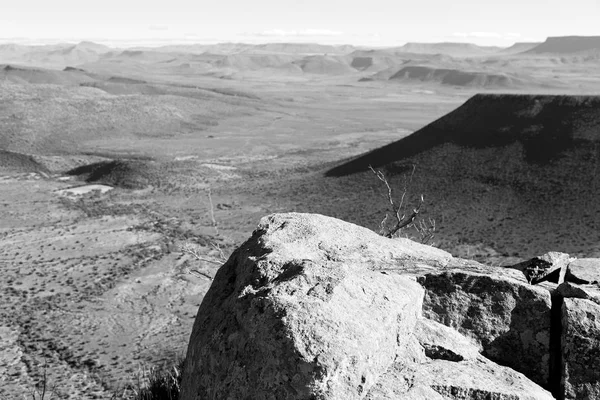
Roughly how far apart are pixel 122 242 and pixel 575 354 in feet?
105

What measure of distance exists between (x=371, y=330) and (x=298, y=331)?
602 mm

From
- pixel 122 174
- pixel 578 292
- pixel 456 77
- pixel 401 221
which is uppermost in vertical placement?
pixel 578 292

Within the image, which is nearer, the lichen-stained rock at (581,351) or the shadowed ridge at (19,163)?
the lichen-stained rock at (581,351)

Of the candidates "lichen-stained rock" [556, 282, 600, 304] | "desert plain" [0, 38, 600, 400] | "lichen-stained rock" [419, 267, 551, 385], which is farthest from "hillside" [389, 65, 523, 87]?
"lichen-stained rock" [419, 267, 551, 385]

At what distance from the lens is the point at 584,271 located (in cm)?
729

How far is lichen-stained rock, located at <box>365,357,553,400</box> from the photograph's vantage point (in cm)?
460

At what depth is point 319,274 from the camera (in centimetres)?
523

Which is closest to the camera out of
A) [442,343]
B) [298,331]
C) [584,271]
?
[298,331]

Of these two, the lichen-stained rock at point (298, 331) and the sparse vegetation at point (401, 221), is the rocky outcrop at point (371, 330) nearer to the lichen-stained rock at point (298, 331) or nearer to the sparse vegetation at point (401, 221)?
the lichen-stained rock at point (298, 331)

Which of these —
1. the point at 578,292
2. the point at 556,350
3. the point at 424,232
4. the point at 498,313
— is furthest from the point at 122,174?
the point at 556,350

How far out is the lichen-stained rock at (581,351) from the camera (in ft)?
17.9

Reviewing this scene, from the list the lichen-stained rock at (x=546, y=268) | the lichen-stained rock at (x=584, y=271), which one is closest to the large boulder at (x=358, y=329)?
the lichen-stained rock at (x=546, y=268)

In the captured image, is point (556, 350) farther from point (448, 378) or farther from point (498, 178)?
point (498, 178)

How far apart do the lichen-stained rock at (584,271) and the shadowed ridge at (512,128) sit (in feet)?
119
